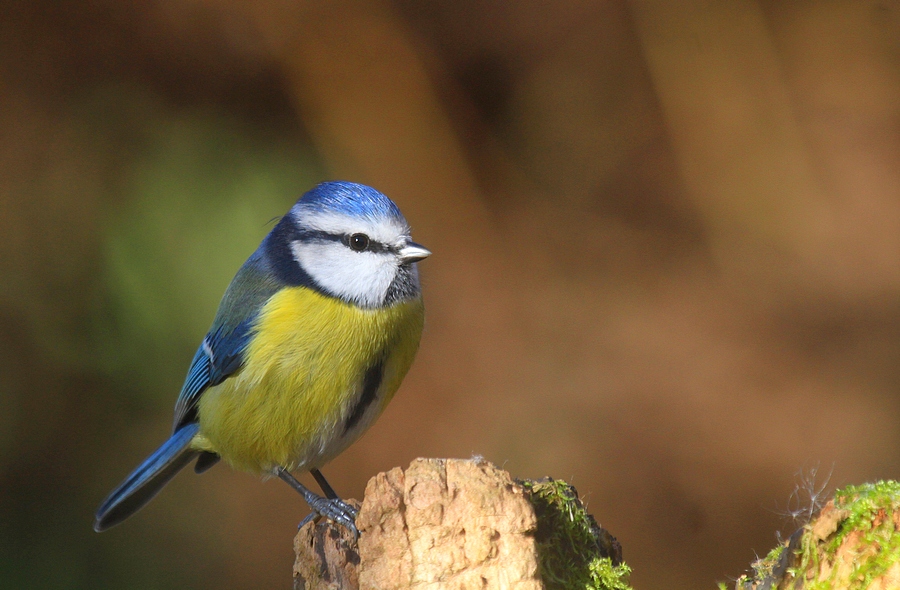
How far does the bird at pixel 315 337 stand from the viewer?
1872 millimetres

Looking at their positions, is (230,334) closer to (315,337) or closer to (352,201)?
(315,337)

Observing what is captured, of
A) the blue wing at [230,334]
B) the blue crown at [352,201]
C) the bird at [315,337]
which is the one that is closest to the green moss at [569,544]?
the bird at [315,337]

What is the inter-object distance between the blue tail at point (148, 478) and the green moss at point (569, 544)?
1.21 m

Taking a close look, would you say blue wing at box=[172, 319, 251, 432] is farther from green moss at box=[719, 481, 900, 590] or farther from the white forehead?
green moss at box=[719, 481, 900, 590]

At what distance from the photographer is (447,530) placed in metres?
1.20

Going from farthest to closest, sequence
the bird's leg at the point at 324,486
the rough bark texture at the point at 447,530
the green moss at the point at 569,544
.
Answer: the bird's leg at the point at 324,486 → the green moss at the point at 569,544 → the rough bark texture at the point at 447,530

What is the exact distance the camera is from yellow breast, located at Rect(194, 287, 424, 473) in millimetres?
1864

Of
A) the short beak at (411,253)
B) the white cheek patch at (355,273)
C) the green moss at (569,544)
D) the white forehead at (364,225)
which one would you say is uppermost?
the white forehead at (364,225)

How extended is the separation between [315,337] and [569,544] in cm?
79

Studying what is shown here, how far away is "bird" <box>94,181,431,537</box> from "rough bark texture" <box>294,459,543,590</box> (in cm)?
53

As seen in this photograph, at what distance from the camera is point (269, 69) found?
337 centimetres

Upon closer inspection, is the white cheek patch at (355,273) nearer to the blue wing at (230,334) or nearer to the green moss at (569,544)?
the blue wing at (230,334)

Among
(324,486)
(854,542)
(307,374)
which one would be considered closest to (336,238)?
(307,374)

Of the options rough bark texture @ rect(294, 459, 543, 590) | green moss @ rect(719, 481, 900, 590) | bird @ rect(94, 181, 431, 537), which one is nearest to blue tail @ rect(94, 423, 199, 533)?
bird @ rect(94, 181, 431, 537)
